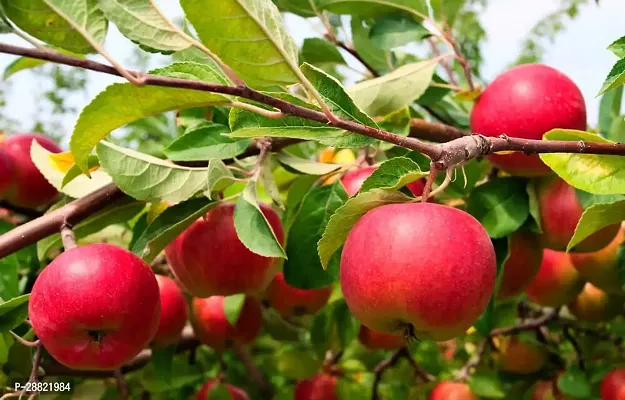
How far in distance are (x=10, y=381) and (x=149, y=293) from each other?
0.43 meters

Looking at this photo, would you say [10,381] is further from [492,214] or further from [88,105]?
[492,214]

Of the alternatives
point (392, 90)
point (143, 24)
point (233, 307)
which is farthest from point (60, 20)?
point (233, 307)

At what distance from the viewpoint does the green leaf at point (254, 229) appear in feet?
2.22

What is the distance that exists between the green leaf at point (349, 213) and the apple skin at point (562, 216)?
0.32 m

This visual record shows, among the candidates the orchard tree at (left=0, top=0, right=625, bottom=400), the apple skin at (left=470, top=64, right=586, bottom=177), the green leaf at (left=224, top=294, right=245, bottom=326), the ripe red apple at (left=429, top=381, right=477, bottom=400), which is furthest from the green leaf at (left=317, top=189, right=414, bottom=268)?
the ripe red apple at (left=429, top=381, right=477, bottom=400)

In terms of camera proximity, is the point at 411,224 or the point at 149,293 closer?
the point at 411,224

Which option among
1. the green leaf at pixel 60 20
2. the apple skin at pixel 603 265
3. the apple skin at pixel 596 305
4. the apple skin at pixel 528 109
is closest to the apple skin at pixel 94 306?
the green leaf at pixel 60 20

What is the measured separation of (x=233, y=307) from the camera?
1.04 m

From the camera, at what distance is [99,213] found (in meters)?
0.86

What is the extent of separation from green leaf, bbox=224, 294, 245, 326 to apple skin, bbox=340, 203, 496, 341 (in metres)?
0.47

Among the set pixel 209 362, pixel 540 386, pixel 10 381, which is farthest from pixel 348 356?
pixel 10 381

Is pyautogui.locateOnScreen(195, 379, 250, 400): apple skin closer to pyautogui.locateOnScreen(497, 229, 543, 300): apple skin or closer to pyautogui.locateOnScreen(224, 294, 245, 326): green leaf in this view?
pyautogui.locateOnScreen(224, 294, 245, 326): green leaf

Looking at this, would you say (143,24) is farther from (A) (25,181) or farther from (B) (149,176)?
(A) (25,181)

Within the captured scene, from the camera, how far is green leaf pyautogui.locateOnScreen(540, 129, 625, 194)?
0.63 meters
